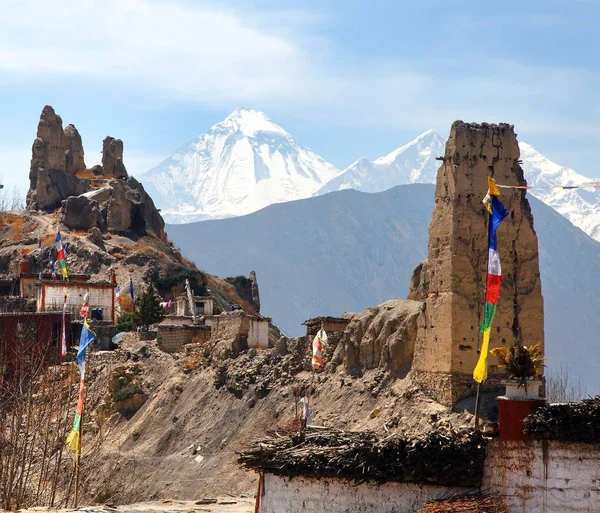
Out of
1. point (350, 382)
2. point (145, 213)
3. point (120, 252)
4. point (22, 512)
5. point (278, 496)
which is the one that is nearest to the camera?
point (278, 496)

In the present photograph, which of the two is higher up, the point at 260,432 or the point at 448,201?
the point at 448,201

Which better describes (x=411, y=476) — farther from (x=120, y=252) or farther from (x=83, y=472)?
(x=120, y=252)

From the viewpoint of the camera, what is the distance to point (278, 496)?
100 feet

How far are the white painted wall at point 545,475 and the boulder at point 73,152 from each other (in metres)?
104

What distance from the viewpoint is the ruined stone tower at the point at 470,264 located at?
1806 inches

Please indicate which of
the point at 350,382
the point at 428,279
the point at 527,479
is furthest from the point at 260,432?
the point at 527,479

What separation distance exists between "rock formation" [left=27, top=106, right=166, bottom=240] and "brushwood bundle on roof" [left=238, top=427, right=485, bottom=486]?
86.0 metres

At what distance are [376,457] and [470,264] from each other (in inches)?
719

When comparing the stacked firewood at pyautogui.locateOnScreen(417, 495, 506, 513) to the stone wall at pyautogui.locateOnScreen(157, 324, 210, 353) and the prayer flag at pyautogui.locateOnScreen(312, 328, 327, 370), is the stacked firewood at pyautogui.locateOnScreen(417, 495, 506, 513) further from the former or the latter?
the stone wall at pyautogui.locateOnScreen(157, 324, 210, 353)

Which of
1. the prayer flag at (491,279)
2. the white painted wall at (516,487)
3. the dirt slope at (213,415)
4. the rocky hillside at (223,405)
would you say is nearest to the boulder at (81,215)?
the rocky hillside at (223,405)

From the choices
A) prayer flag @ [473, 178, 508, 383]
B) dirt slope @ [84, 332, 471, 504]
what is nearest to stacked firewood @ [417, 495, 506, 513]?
prayer flag @ [473, 178, 508, 383]

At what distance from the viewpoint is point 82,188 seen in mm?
125000

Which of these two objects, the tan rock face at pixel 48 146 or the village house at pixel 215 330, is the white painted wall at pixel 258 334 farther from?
the tan rock face at pixel 48 146

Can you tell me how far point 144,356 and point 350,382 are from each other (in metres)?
20.1
